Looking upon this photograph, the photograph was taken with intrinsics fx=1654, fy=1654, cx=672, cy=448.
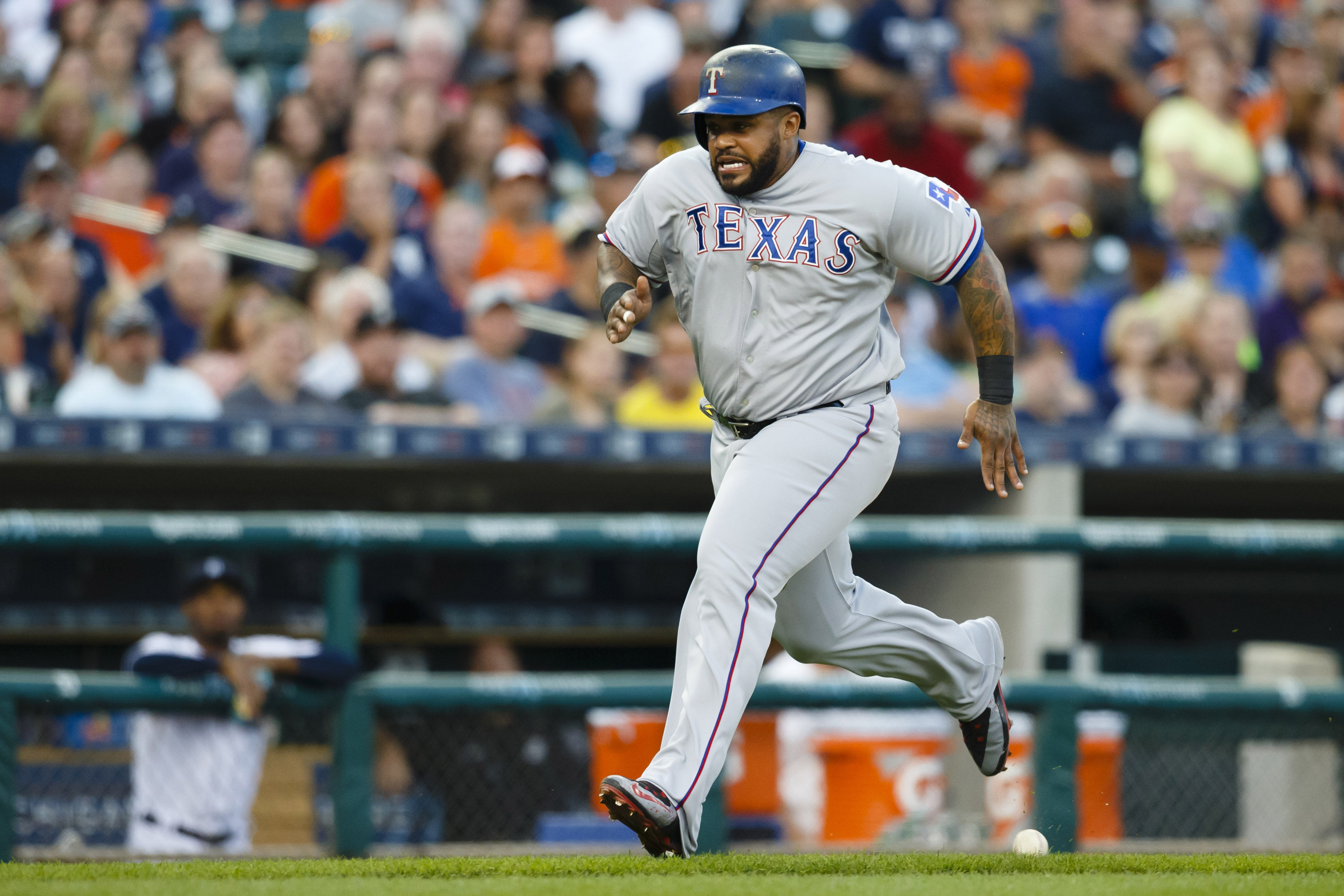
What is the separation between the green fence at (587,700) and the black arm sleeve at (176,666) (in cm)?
2

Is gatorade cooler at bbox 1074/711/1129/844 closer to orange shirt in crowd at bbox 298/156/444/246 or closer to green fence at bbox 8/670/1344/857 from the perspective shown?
green fence at bbox 8/670/1344/857

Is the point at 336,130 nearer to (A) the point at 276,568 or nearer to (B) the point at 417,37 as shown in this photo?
(B) the point at 417,37

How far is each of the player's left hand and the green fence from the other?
117 centimetres

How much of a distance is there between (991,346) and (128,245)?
5.31 metres

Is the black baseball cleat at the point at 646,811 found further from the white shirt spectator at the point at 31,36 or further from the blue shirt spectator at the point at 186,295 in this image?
the white shirt spectator at the point at 31,36

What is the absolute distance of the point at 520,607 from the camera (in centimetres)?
658

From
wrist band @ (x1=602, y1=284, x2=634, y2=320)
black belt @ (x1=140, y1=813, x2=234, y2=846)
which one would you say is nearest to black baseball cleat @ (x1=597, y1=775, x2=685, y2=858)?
wrist band @ (x1=602, y1=284, x2=634, y2=320)

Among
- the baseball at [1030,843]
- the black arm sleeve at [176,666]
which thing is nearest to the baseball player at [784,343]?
the baseball at [1030,843]

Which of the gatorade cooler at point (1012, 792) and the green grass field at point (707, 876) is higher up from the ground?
the green grass field at point (707, 876)

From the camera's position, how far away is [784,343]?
3469mm

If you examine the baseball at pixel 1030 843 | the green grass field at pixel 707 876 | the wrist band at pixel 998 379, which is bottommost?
the baseball at pixel 1030 843

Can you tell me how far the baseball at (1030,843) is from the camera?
4062 millimetres

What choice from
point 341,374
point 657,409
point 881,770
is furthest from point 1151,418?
point 341,374

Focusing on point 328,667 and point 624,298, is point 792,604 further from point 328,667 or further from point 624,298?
point 328,667
